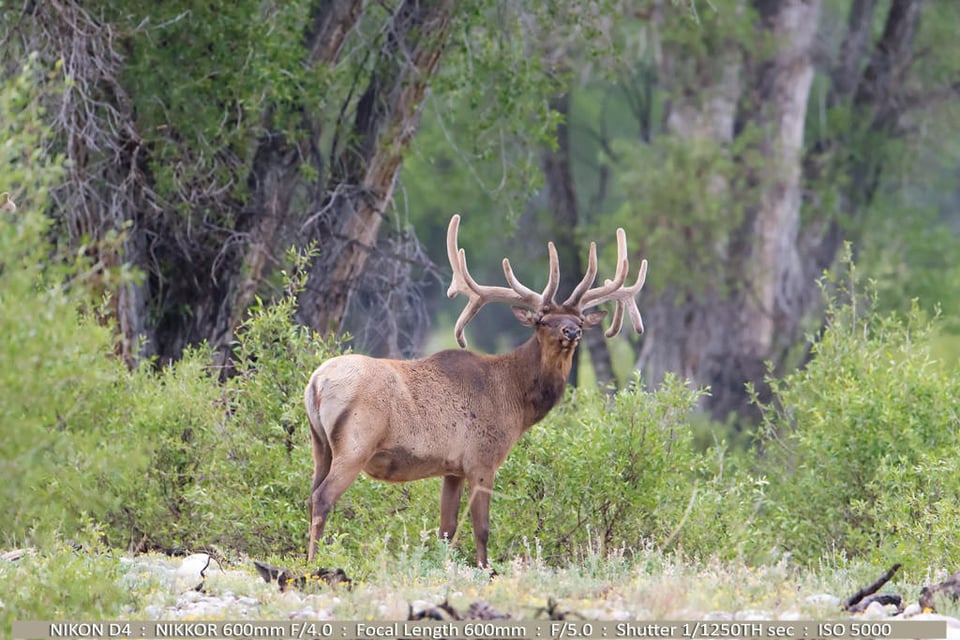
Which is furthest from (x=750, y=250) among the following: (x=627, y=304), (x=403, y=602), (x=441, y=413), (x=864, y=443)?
(x=403, y=602)

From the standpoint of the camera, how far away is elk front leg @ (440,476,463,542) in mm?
11633

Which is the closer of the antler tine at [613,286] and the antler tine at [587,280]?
the antler tine at [587,280]

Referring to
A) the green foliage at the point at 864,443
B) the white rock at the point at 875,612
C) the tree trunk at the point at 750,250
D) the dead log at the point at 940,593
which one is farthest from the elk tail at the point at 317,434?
the tree trunk at the point at 750,250

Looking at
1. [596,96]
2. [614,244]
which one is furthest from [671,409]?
[596,96]

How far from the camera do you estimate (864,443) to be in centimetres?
1371

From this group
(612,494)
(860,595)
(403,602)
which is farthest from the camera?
(612,494)

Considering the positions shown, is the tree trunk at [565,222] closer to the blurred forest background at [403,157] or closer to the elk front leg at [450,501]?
the blurred forest background at [403,157]

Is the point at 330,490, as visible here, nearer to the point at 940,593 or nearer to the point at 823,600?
the point at 823,600

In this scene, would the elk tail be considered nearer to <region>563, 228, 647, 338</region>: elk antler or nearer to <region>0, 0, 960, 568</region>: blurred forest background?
<region>0, 0, 960, 568</region>: blurred forest background

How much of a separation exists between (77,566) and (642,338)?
21.3 metres

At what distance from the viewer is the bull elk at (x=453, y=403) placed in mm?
10477

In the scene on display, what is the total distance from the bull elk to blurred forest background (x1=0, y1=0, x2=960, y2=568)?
3.97 feet

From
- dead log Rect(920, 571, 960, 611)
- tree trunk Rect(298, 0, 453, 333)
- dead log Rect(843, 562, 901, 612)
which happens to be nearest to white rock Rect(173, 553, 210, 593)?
dead log Rect(843, 562, 901, 612)

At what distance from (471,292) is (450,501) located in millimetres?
1699
